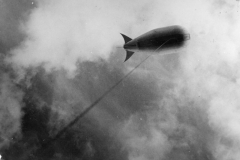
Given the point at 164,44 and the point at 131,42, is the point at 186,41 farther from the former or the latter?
the point at 131,42

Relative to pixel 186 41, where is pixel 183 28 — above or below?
above

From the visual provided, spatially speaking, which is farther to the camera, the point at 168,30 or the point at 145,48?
the point at 145,48

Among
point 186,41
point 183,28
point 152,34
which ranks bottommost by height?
point 186,41

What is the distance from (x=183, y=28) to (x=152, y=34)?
4.80 meters

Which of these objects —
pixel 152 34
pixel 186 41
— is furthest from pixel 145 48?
pixel 186 41

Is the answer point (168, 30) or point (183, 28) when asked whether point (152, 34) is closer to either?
point (168, 30)

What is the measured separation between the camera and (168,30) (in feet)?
92.7

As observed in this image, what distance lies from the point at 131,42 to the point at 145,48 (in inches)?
120

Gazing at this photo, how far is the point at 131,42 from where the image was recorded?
104 feet

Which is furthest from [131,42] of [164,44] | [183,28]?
[183,28]

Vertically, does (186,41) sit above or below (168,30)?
below

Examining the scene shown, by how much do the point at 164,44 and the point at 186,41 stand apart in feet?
11.7

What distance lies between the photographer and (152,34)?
2895 cm

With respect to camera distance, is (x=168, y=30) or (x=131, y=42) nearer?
(x=168, y=30)
